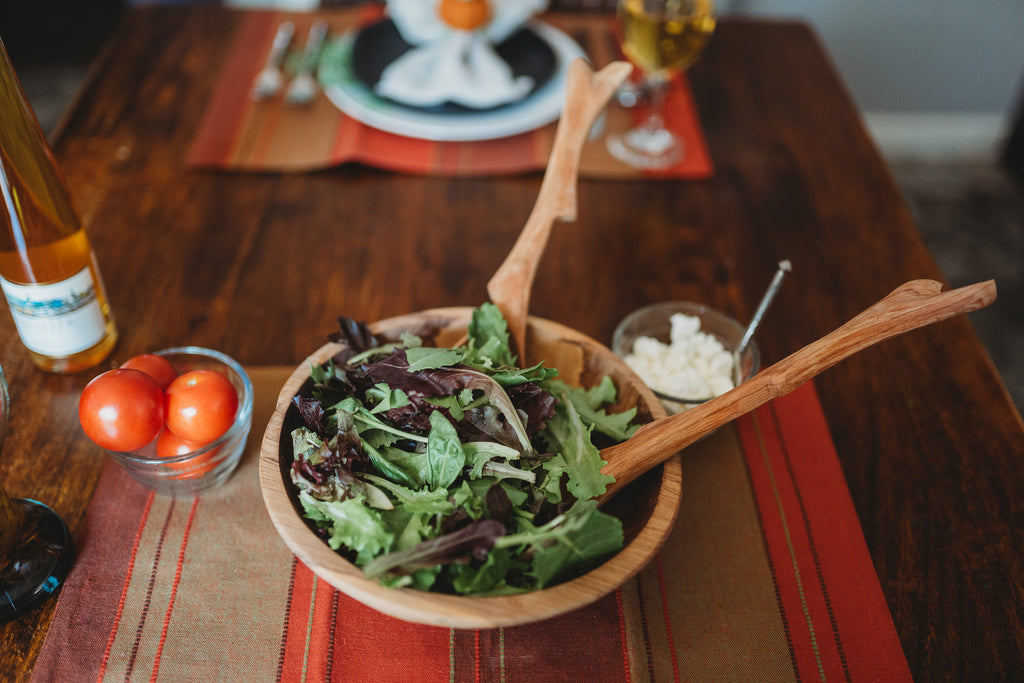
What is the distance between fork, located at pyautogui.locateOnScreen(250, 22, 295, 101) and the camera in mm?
1541

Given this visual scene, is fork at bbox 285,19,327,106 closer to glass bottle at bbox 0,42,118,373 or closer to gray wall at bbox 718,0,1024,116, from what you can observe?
glass bottle at bbox 0,42,118,373

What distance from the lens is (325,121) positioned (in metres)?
1.49

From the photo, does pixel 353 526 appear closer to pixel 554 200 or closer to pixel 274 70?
pixel 554 200

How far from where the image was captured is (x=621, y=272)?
4.08 feet

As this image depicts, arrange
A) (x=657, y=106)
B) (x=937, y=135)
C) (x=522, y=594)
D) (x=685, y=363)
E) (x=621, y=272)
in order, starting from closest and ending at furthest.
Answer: (x=522, y=594) < (x=685, y=363) < (x=621, y=272) < (x=657, y=106) < (x=937, y=135)

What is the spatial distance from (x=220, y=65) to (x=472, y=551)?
53.5 inches

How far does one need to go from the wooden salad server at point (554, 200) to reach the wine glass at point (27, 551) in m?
0.54

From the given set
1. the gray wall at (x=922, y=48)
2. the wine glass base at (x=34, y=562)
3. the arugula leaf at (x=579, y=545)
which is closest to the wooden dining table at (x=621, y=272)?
the wine glass base at (x=34, y=562)

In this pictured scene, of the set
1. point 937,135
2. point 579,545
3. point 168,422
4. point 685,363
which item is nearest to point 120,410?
point 168,422

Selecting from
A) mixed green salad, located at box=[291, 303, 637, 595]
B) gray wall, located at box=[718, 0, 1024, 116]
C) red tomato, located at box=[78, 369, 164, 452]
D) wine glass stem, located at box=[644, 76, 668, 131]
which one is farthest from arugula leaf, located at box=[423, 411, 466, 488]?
gray wall, located at box=[718, 0, 1024, 116]

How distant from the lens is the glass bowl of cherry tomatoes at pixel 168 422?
0.82 meters

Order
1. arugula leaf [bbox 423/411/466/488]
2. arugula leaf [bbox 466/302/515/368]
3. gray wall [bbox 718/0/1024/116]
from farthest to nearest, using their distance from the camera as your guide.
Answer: gray wall [bbox 718/0/1024/116], arugula leaf [bbox 466/302/515/368], arugula leaf [bbox 423/411/466/488]

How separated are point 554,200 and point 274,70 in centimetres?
90

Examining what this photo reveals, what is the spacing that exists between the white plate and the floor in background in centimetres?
189
